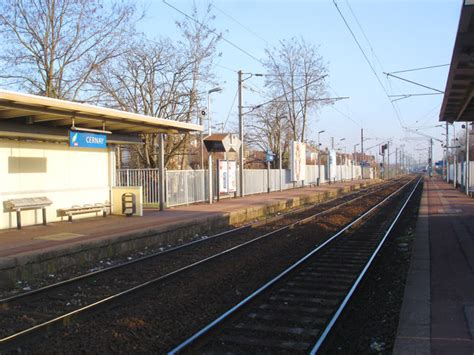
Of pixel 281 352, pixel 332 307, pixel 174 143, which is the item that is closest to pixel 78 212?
pixel 332 307

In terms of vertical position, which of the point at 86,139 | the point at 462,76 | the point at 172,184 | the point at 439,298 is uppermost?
the point at 462,76

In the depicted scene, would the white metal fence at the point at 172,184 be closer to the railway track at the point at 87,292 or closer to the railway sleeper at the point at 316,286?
the railway track at the point at 87,292

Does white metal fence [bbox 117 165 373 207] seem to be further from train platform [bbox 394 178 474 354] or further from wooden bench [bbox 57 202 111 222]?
train platform [bbox 394 178 474 354]

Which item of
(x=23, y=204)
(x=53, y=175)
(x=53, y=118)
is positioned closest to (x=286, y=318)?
(x=23, y=204)

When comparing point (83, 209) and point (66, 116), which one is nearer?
point (66, 116)

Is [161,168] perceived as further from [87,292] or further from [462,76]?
[462,76]

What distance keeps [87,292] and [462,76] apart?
8.35m

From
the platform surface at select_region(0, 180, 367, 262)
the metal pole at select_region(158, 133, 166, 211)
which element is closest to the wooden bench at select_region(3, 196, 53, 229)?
the platform surface at select_region(0, 180, 367, 262)

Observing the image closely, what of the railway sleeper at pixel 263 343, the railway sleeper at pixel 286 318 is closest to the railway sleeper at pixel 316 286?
the railway sleeper at pixel 286 318

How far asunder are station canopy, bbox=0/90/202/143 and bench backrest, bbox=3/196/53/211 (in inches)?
69.0

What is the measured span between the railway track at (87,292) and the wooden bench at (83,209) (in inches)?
178

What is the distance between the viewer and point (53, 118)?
13.2 m

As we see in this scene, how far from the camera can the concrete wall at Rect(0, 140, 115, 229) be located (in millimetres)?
13070

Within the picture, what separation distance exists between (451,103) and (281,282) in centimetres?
781
